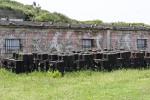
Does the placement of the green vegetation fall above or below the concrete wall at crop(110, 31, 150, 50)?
above

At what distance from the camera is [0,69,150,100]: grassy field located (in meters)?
9.96

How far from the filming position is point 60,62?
14547 mm

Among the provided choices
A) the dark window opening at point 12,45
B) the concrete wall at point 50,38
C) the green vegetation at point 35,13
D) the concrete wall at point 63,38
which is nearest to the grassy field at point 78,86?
the dark window opening at point 12,45

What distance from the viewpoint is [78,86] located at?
38.3ft

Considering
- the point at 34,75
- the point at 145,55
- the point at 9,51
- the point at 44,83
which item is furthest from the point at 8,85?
the point at 145,55

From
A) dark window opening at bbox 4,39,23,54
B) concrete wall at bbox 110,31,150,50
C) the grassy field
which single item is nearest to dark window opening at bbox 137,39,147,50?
concrete wall at bbox 110,31,150,50

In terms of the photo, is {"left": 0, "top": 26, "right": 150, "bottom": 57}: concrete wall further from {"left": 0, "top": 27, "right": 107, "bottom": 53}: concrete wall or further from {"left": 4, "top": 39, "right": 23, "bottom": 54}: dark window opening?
{"left": 4, "top": 39, "right": 23, "bottom": 54}: dark window opening

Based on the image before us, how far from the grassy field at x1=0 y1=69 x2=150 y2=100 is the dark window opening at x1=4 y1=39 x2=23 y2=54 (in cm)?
288

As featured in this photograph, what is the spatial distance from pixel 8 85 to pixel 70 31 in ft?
30.5

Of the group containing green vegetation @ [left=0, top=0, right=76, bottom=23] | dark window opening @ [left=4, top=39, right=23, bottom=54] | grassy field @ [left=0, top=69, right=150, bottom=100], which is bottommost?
grassy field @ [left=0, top=69, right=150, bottom=100]

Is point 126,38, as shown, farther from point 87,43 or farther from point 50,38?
point 50,38

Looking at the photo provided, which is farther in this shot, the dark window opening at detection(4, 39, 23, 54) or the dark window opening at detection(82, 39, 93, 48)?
the dark window opening at detection(82, 39, 93, 48)

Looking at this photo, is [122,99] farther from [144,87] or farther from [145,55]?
[145,55]

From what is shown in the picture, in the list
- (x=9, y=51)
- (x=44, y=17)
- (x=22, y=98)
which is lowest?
(x=22, y=98)
